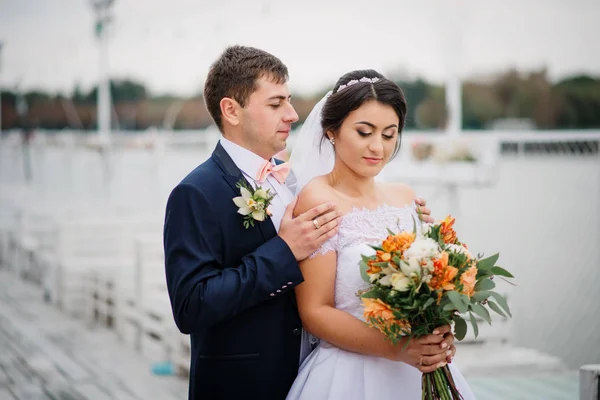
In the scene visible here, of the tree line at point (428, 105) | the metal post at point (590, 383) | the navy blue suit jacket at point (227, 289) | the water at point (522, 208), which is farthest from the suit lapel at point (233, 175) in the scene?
the tree line at point (428, 105)

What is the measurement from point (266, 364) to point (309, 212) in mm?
473

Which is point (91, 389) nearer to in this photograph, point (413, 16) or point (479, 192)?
point (479, 192)

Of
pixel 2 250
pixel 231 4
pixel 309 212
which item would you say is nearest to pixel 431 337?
pixel 309 212

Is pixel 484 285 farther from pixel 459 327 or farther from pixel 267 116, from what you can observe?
pixel 267 116

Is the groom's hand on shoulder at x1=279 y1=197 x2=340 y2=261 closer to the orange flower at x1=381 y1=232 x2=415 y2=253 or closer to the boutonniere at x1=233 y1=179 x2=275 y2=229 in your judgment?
the boutonniere at x1=233 y1=179 x2=275 y2=229

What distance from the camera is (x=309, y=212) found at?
211 centimetres

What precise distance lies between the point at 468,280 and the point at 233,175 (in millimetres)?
757

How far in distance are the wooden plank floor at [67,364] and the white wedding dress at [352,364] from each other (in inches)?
113

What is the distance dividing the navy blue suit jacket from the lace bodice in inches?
6.1

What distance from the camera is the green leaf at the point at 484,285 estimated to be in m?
2.03

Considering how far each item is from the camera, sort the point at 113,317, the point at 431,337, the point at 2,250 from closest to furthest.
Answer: the point at 431,337 < the point at 113,317 < the point at 2,250

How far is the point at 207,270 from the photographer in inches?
81.0

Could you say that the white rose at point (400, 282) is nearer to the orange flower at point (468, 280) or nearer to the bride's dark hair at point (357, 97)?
the orange flower at point (468, 280)

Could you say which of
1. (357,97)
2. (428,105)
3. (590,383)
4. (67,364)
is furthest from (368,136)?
(428,105)
